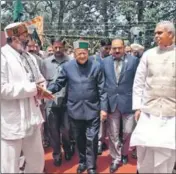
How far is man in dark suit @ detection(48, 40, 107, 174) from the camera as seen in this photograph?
14.5 feet

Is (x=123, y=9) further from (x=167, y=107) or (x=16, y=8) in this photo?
(x=167, y=107)

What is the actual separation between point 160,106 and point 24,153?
1531mm

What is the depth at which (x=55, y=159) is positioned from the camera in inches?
195

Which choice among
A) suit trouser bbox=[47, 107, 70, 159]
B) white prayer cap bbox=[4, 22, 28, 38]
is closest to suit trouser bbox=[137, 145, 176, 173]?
suit trouser bbox=[47, 107, 70, 159]

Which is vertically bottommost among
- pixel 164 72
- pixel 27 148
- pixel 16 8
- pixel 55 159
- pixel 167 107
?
pixel 55 159

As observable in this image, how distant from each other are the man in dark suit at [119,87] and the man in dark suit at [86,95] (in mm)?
253

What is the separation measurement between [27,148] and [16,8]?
3.29 metres

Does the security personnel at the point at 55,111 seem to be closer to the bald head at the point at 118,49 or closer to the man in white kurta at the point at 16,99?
the bald head at the point at 118,49

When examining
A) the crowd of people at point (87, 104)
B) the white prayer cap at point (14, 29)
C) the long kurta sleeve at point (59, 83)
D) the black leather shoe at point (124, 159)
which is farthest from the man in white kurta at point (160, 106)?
the white prayer cap at point (14, 29)

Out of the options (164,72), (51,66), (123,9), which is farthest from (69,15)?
(164,72)

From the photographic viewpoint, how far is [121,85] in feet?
15.4

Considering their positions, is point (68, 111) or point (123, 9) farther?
point (123, 9)

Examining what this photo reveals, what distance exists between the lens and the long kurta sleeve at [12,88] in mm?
3383

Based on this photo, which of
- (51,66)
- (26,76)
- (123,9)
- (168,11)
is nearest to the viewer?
(26,76)
